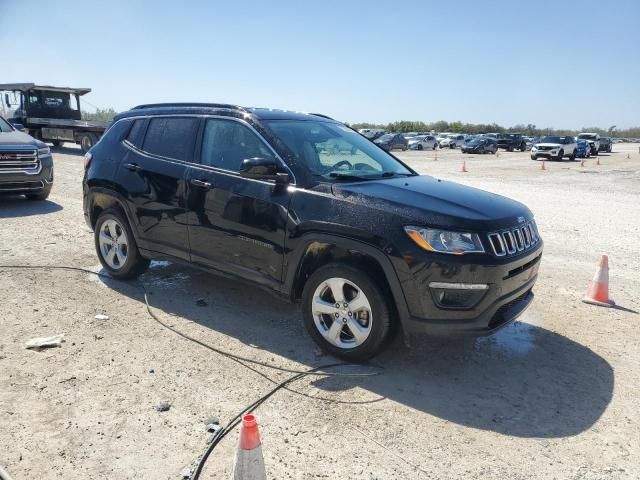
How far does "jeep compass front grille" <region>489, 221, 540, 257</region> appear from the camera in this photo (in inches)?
140

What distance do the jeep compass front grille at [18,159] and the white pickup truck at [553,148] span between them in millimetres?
31339

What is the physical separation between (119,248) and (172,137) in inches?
54.8

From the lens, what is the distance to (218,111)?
476 centimetres

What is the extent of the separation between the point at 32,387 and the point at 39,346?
647 mm

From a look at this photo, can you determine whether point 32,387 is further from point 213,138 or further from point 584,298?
point 584,298

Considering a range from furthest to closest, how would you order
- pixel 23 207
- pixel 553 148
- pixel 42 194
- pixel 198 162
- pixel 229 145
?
1. pixel 553 148
2. pixel 42 194
3. pixel 23 207
4. pixel 198 162
5. pixel 229 145

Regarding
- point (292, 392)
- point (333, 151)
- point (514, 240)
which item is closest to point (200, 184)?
point (333, 151)

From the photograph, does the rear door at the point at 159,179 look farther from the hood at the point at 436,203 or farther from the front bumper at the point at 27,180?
the front bumper at the point at 27,180

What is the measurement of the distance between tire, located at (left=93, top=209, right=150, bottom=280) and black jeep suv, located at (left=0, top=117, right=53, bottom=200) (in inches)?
192

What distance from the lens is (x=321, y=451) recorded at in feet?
9.57

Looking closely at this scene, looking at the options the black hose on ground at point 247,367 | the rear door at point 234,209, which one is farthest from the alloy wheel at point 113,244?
the rear door at point 234,209

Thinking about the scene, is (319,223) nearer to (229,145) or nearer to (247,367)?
(247,367)

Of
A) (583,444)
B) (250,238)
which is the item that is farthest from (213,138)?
(583,444)

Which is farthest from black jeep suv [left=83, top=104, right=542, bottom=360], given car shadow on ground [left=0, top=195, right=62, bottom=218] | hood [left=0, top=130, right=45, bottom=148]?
hood [left=0, top=130, right=45, bottom=148]
